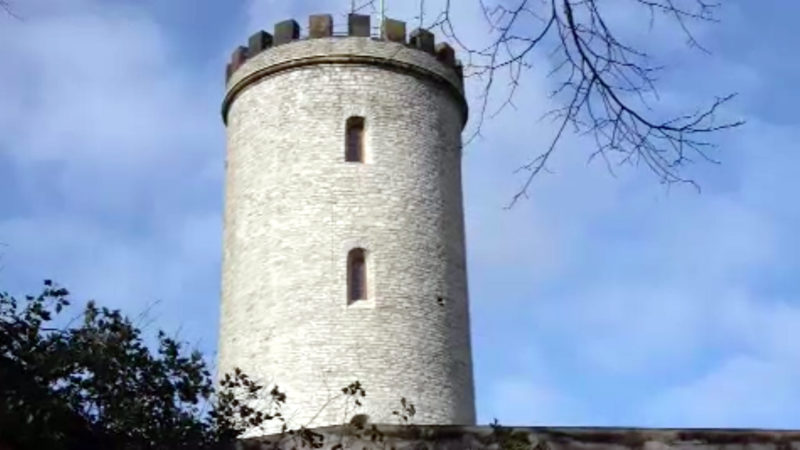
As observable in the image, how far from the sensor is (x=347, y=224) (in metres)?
18.2

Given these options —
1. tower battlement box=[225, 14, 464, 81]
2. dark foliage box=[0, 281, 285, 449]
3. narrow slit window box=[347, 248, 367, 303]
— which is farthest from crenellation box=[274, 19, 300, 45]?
dark foliage box=[0, 281, 285, 449]

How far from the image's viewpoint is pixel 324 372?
56.7 feet

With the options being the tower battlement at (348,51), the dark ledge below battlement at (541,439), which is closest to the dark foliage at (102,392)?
the dark ledge below battlement at (541,439)

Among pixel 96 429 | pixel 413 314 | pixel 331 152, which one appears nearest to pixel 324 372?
pixel 413 314

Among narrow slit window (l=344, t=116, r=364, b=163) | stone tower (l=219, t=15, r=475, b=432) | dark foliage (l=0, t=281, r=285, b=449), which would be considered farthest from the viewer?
narrow slit window (l=344, t=116, r=364, b=163)

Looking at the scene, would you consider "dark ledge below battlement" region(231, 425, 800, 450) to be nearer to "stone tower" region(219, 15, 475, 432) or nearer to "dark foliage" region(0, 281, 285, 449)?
"dark foliage" region(0, 281, 285, 449)

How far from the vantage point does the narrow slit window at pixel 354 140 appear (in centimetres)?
1875

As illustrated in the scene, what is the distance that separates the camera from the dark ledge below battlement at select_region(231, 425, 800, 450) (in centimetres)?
713

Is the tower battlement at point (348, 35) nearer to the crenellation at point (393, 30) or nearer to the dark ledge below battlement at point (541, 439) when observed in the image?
the crenellation at point (393, 30)

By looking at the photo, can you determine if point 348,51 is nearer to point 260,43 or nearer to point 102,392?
point 260,43

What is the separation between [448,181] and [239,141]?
2.99 metres

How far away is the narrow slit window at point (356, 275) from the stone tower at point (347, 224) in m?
0.02

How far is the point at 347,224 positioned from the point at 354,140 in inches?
53.6

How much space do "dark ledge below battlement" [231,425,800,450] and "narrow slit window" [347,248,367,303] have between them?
10667 mm
